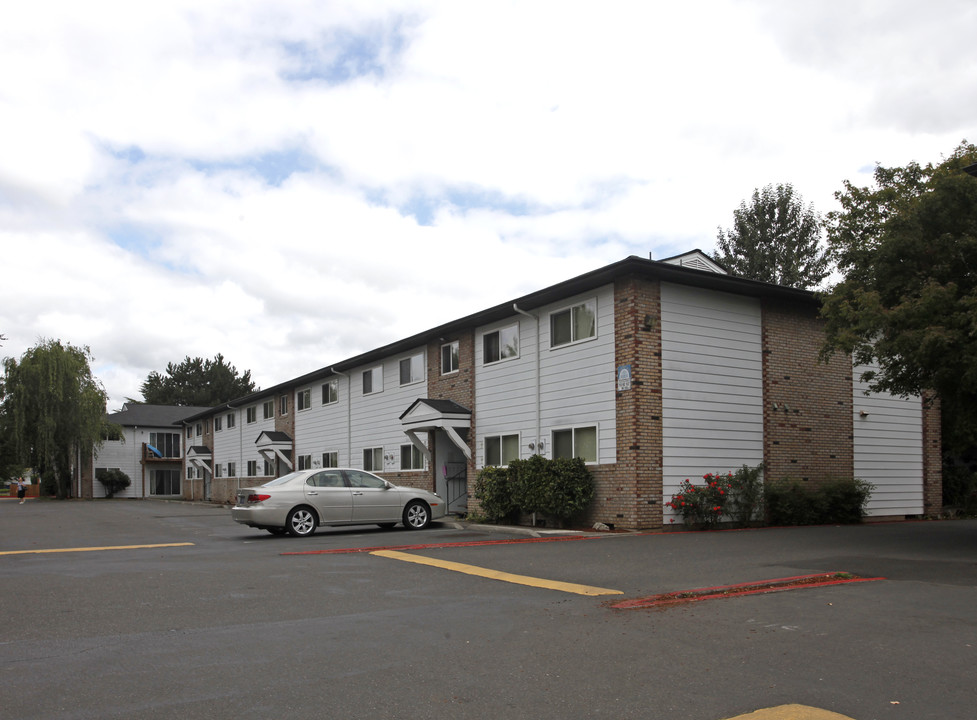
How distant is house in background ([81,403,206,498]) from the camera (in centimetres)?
6056

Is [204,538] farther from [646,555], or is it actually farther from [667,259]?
[667,259]

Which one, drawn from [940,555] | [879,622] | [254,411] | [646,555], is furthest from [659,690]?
[254,411]

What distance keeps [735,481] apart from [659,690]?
43.1ft

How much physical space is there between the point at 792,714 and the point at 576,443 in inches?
541

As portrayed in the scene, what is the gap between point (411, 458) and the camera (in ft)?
85.8

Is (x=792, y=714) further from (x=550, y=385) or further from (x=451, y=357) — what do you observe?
(x=451, y=357)

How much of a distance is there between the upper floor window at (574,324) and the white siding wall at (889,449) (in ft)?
24.0

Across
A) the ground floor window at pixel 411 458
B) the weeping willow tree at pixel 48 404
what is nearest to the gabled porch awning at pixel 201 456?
the weeping willow tree at pixel 48 404

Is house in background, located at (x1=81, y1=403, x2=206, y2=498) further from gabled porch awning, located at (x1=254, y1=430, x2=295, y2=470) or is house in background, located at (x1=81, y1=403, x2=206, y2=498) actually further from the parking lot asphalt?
the parking lot asphalt

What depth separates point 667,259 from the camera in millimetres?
20734

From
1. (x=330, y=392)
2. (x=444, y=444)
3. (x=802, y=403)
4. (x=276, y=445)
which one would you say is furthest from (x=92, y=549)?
(x=276, y=445)

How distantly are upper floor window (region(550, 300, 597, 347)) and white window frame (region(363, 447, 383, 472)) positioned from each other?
10.7m

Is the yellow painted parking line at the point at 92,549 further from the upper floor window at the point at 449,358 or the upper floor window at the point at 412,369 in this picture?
the upper floor window at the point at 412,369

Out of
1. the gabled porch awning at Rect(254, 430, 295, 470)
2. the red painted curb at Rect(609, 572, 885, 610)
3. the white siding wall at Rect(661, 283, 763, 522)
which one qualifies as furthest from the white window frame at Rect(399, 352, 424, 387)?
the red painted curb at Rect(609, 572, 885, 610)
